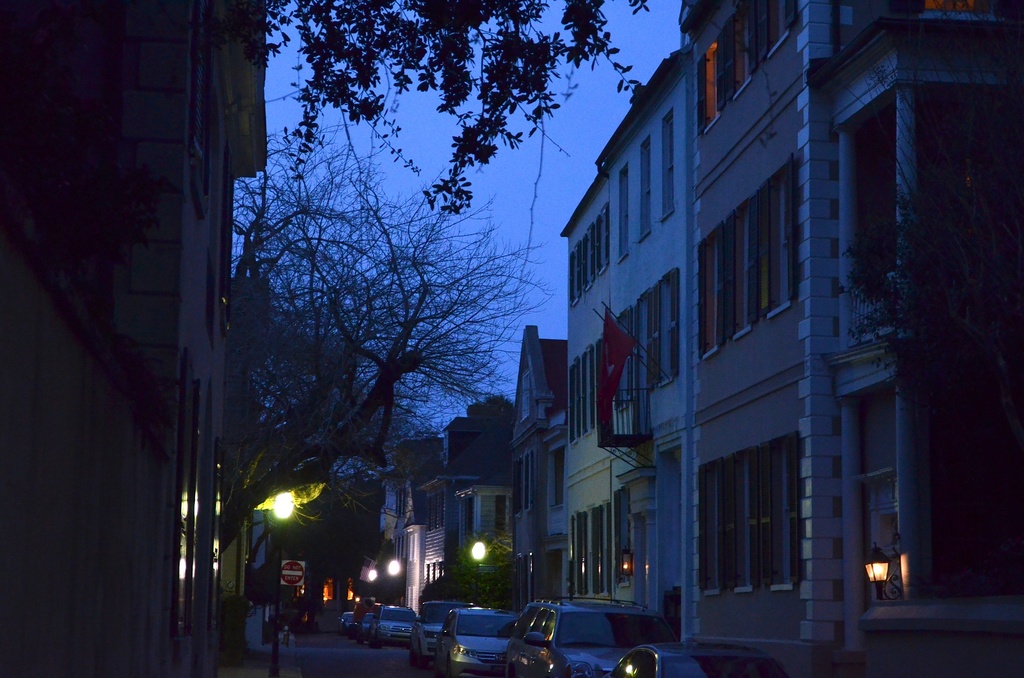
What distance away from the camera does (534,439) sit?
4816 cm

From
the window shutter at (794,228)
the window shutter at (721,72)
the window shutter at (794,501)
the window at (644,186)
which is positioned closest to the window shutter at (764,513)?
the window shutter at (794,501)

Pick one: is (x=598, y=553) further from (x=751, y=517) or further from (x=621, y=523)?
(x=751, y=517)

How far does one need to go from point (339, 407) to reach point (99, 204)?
1761 cm

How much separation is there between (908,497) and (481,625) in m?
13.1

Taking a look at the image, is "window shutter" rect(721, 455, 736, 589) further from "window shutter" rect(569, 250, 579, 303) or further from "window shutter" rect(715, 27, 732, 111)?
"window shutter" rect(569, 250, 579, 303)

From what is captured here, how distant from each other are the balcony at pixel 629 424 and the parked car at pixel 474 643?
4.14 metres

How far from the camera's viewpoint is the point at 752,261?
2241cm

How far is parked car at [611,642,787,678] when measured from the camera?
11.9m

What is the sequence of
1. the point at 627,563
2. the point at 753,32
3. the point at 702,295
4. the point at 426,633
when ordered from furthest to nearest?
the point at 426,633
the point at 627,563
the point at 702,295
the point at 753,32

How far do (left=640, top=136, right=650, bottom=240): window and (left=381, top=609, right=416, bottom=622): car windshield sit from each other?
2670 cm

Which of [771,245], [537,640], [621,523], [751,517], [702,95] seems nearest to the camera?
[537,640]

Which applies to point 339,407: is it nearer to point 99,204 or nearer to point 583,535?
point 583,535

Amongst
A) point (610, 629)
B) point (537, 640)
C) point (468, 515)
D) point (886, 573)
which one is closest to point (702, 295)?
point (886, 573)

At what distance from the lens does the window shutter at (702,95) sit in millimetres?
25859
